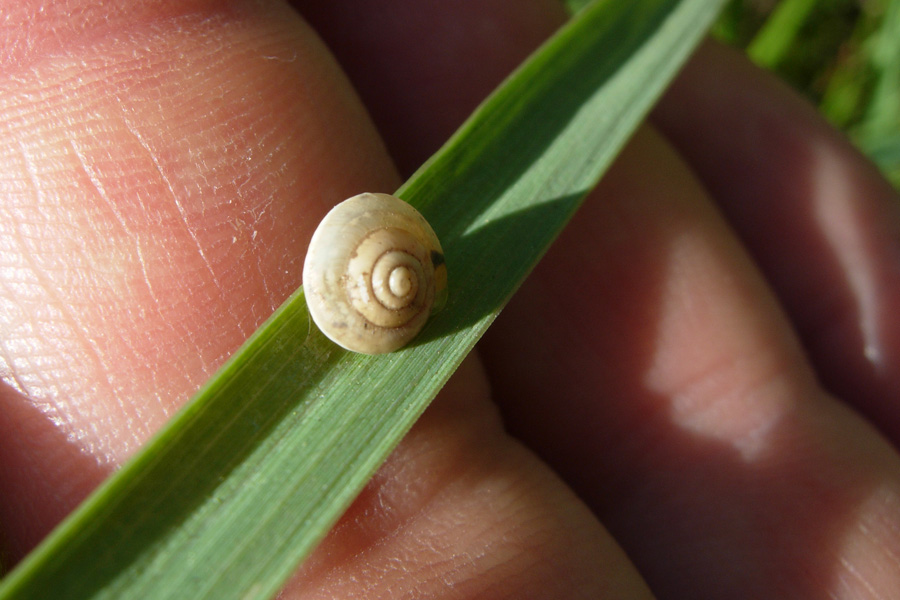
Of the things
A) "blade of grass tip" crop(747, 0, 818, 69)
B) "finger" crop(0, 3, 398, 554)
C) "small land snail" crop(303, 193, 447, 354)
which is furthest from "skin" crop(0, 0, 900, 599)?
"blade of grass tip" crop(747, 0, 818, 69)

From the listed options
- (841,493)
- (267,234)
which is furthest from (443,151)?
(841,493)

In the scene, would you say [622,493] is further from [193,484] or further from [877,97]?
[877,97]

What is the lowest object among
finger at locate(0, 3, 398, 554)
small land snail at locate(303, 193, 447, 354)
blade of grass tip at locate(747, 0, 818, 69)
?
blade of grass tip at locate(747, 0, 818, 69)

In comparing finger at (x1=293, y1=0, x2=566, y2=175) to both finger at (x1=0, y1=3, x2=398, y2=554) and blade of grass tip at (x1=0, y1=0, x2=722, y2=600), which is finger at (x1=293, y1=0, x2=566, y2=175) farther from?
finger at (x1=0, y1=3, x2=398, y2=554)

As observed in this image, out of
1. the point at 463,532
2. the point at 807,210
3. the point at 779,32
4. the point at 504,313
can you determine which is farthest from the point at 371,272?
the point at 779,32

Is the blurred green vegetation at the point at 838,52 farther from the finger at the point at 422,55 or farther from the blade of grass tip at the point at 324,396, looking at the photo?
the blade of grass tip at the point at 324,396

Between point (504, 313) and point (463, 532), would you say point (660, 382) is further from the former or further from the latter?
point (463, 532)
